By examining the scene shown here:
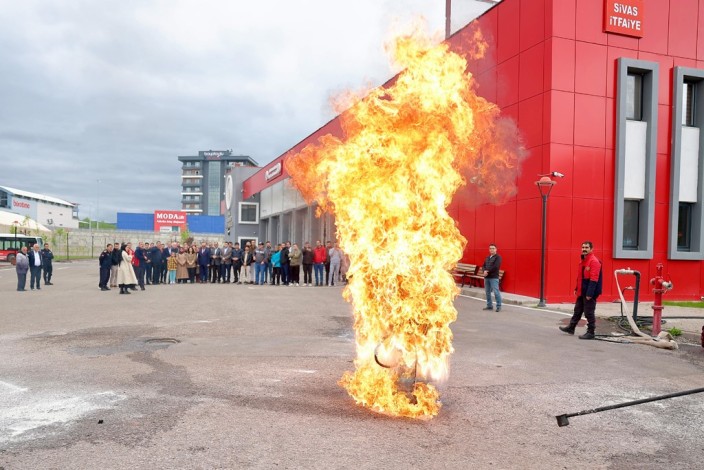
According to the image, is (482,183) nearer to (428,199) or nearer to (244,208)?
(428,199)

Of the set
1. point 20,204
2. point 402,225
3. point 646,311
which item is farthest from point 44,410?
point 20,204

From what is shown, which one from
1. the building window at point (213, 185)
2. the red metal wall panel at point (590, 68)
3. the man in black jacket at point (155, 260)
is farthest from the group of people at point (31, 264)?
the building window at point (213, 185)

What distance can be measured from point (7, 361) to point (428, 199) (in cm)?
595

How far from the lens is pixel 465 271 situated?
19641 mm

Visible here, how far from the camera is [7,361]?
6.90 metres

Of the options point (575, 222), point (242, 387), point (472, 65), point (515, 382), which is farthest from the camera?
point (472, 65)

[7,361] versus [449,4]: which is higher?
[449,4]

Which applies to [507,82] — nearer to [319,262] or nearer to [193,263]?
[319,262]

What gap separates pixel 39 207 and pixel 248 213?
65355 mm

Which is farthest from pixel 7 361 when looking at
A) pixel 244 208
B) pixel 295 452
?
pixel 244 208

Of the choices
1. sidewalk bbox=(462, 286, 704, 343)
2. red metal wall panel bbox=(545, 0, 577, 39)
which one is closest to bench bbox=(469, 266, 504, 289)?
sidewalk bbox=(462, 286, 704, 343)

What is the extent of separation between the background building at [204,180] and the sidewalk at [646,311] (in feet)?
431

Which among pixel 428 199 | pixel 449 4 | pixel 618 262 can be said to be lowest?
pixel 618 262

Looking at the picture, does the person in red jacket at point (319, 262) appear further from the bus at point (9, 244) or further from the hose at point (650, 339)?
the bus at point (9, 244)
